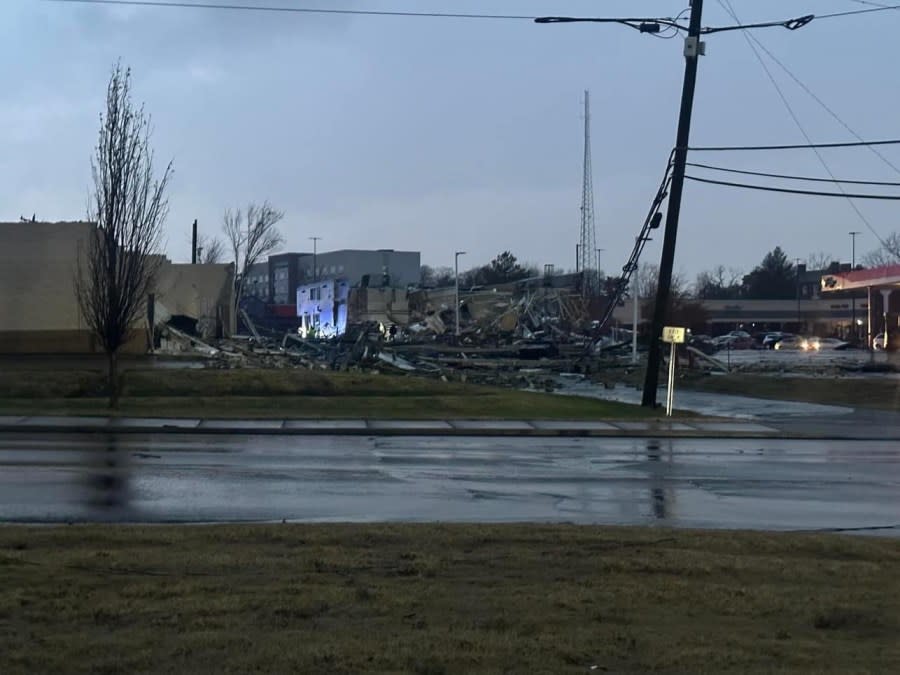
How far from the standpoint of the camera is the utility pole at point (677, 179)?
88.9ft

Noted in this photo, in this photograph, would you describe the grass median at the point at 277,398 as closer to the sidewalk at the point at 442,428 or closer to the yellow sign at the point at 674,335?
the sidewalk at the point at 442,428

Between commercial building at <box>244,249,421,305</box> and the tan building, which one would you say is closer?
the tan building

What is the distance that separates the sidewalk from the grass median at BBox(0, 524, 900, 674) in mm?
12193

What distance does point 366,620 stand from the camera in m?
6.88

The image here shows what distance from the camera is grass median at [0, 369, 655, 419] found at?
86.3 ft

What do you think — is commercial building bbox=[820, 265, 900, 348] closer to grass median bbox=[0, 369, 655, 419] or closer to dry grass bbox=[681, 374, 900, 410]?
dry grass bbox=[681, 374, 900, 410]

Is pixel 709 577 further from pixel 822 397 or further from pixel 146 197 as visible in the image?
pixel 822 397

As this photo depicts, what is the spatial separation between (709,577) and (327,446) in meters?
12.4

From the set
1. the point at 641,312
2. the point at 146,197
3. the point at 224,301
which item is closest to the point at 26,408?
the point at 146,197

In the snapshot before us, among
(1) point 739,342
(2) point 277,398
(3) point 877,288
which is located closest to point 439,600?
(2) point 277,398

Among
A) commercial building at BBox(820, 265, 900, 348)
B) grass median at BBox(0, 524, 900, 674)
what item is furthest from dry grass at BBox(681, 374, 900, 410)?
grass median at BBox(0, 524, 900, 674)

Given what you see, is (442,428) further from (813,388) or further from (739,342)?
(739,342)

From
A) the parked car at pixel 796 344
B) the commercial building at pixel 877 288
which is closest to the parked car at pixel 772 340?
the parked car at pixel 796 344

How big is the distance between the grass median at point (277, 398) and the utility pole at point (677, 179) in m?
1.41
